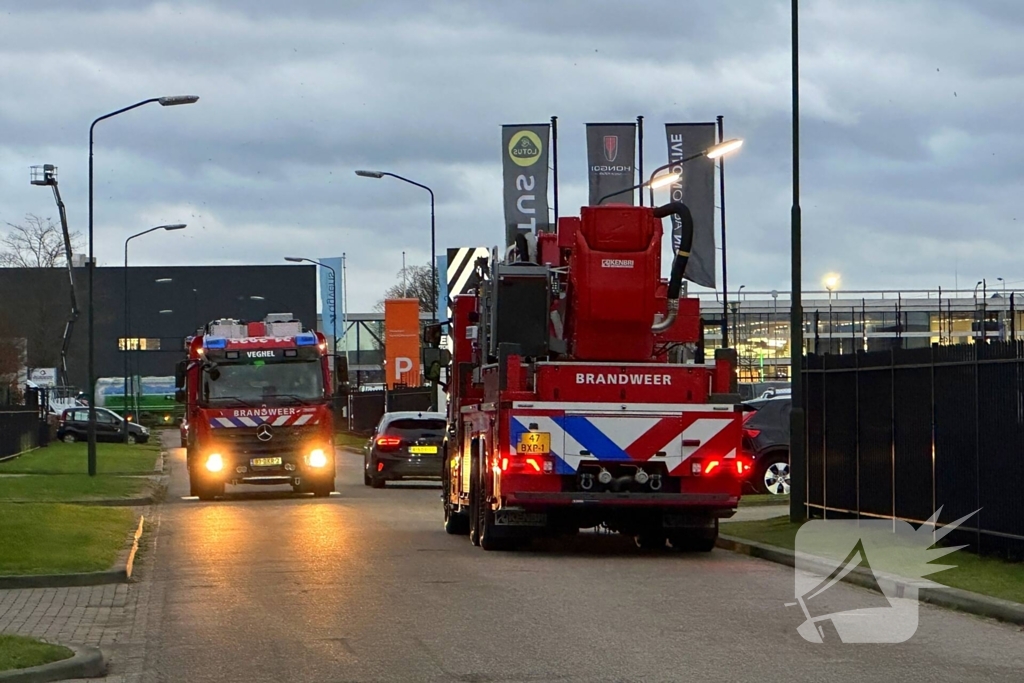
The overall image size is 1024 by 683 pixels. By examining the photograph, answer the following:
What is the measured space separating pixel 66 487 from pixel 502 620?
2082 cm

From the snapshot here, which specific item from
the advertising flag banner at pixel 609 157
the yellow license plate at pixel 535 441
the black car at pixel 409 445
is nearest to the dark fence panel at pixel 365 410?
the advertising flag banner at pixel 609 157

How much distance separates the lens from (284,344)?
28406 millimetres

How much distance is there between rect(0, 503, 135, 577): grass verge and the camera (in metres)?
15.3

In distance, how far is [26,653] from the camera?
961 centimetres

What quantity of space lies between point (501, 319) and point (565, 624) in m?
6.21

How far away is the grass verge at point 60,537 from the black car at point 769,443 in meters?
10.3

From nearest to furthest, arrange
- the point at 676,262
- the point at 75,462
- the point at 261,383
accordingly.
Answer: the point at 676,262 → the point at 261,383 → the point at 75,462

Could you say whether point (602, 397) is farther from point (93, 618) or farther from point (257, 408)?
point (257, 408)

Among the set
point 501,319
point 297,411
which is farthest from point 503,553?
point 297,411

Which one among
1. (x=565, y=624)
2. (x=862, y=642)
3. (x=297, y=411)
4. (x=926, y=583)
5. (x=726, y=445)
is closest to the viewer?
(x=862, y=642)

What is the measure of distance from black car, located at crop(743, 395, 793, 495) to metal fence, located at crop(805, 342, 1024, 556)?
605cm

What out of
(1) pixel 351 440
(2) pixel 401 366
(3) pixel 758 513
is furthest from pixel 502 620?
(1) pixel 351 440

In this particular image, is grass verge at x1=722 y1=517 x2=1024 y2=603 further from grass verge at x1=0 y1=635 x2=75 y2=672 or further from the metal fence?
grass verge at x1=0 y1=635 x2=75 y2=672

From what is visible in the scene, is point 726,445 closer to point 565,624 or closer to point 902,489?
point 902,489
